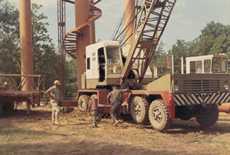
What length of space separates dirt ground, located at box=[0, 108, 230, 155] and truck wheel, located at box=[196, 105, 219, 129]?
0.93ft

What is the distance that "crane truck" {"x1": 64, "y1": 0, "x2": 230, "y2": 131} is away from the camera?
15.3 metres

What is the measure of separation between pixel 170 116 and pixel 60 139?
364cm

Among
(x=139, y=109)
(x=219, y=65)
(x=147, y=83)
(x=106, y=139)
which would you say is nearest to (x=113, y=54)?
(x=147, y=83)

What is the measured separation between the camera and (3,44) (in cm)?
4238

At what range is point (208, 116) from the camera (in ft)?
56.7

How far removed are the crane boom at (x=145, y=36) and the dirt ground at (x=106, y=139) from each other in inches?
103

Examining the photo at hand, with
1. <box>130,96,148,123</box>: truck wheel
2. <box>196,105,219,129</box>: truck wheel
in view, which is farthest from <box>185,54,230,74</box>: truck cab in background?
<box>130,96,148,123</box>: truck wheel

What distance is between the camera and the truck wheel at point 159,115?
15258mm

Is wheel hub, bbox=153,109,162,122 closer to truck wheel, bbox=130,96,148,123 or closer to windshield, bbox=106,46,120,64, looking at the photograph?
truck wheel, bbox=130,96,148,123

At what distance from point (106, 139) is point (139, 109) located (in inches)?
126

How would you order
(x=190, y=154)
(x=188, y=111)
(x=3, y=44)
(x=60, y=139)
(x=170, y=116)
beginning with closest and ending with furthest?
1. (x=190, y=154)
2. (x=60, y=139)
3. (x=170, y=116)
4. (x=188, y=111)
5. (x=3, y=44)

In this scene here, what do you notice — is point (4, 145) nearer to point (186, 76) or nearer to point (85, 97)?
point (186, 76)

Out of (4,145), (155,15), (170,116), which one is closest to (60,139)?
(4,145)

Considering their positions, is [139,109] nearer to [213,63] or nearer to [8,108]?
[213,63]
